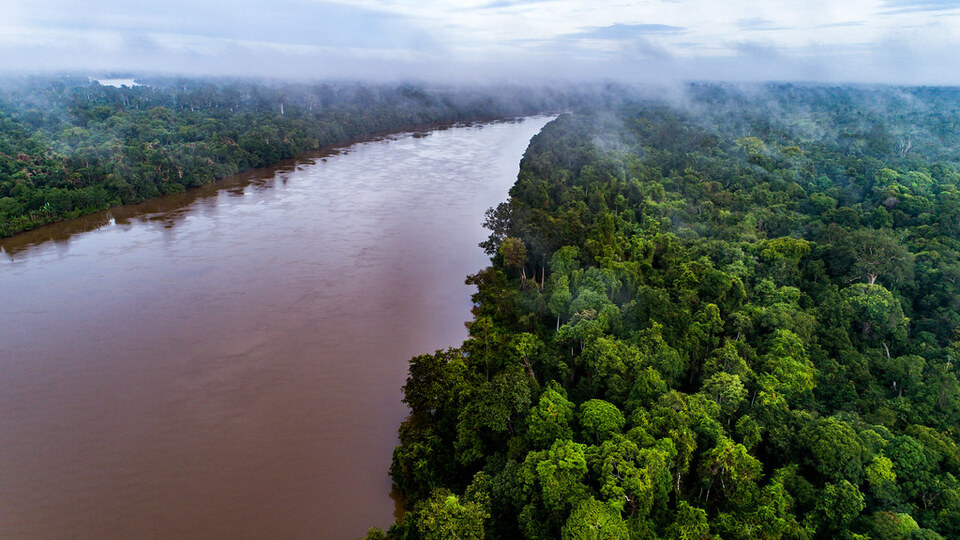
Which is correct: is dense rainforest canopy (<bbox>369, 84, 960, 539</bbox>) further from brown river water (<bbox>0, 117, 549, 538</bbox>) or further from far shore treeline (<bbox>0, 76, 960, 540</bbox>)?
brown river water (<bbox>0, 117, 549, 538</bbox>)

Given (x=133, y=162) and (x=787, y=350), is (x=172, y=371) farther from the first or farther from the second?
(x=133, y=162)

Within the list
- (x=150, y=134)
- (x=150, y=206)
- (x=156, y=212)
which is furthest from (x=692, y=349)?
(x=150, y=134)

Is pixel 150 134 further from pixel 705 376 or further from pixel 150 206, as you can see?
pixel 705 376

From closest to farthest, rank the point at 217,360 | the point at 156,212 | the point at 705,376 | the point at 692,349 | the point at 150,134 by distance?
the point at 705,376 < the point at 692,349 < the point at 217,360 < the point at 156,212 < the point at 150,134

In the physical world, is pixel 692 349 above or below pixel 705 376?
above

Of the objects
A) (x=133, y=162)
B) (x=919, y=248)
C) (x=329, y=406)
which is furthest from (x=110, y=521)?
(x=133, y=162)

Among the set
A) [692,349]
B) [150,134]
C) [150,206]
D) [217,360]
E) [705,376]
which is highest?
[150,134]
